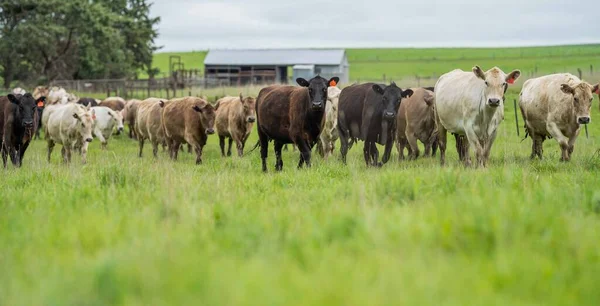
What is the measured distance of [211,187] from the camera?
7.78 metres

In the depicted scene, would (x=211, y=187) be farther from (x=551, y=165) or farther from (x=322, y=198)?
(x=551, y=165)

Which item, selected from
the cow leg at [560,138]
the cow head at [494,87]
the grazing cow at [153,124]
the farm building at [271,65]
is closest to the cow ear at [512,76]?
the cow head at [494,87]

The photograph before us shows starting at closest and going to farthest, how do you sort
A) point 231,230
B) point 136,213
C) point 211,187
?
point 231,230, point 136,213, point 211,187

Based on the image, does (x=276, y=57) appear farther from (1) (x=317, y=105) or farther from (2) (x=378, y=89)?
(1) (x=317, y=105)

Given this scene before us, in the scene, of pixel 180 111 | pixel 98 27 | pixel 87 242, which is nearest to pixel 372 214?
pixel 87 242

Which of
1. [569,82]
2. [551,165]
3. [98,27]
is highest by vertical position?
[98,27]

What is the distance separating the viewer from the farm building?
66.5 meters

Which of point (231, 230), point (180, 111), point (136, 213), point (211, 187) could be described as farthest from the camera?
point (180, 111)

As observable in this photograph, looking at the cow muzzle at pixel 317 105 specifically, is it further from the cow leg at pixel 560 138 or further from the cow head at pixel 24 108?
the cow head at pixel 24 108

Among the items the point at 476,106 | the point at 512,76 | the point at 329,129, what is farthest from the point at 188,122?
the point at 512,76

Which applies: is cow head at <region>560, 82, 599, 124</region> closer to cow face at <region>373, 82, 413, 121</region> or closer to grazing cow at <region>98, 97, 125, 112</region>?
cow face at <region>373, 82, 413, 121</region>

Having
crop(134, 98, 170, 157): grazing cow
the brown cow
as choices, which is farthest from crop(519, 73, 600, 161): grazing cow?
crop(134, 98, 170, 157): grazing cow

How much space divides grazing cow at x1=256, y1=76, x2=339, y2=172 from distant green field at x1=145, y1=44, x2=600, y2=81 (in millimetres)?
44938

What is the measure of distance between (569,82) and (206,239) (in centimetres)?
1053
